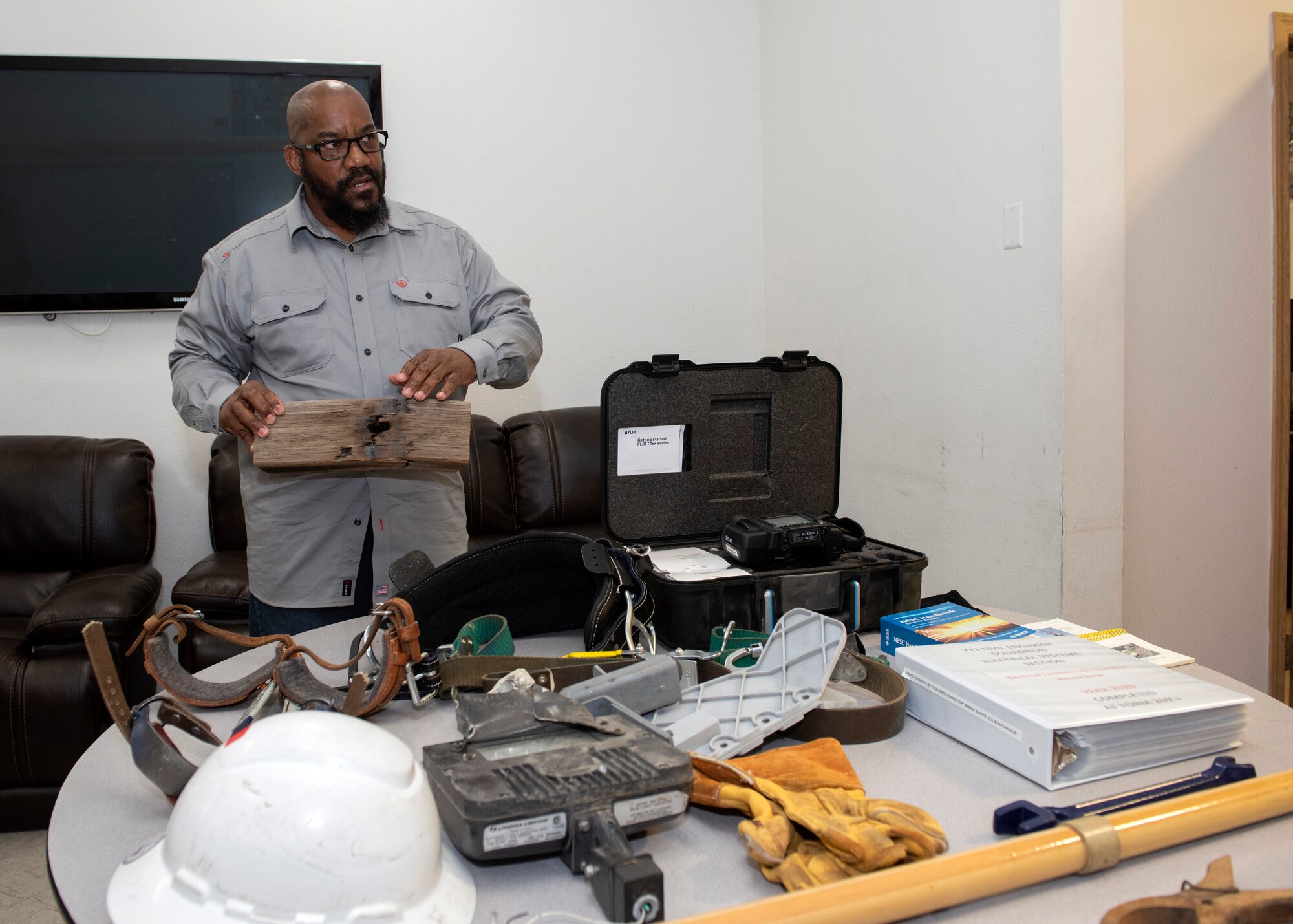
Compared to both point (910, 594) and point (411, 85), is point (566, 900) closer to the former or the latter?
point (910, 594)

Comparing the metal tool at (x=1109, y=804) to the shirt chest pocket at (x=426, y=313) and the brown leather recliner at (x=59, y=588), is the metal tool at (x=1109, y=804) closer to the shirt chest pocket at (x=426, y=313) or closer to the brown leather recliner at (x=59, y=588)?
the shirt chest pocket at (x=426, y=313)

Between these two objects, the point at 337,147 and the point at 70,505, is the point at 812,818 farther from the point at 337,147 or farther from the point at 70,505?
the point at 70,505

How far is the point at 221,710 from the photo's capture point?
1.19 metres

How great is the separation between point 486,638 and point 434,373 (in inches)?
22.6

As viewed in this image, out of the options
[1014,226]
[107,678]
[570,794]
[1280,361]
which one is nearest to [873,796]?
[570,794]

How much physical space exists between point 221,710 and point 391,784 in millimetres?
603

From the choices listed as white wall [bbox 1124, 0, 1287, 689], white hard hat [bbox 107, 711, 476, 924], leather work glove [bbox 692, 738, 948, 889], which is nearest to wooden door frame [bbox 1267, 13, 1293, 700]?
white wall [bbox 1124, 0, 1287, 689]

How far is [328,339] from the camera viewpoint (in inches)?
80.7

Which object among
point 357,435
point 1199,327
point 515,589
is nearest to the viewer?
point 515,589

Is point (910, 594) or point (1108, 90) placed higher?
point (1108, 90)

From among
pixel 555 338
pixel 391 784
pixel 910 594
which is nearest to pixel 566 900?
pixel 391 784

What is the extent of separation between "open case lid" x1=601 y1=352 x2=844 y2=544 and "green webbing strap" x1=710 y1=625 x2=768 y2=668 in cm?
35

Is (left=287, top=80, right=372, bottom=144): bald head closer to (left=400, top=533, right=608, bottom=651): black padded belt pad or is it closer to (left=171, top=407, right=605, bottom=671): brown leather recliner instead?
(left=400, top=533, right=608, bottom=651): black padded belt pad

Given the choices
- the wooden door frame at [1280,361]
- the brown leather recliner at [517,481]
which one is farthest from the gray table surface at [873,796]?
the brown leather recliner at [517,481]
